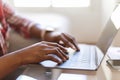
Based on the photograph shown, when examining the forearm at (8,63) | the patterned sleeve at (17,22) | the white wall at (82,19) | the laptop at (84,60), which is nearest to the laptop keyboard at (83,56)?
the laptop at (84,60)

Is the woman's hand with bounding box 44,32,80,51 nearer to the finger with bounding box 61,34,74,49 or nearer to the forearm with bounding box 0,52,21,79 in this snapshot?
the finger with bounding box 61,34,74,49

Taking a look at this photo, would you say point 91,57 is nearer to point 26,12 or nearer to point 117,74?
point 117,74

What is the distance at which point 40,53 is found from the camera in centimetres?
60

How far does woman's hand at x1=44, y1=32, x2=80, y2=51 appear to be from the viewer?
2.63ft

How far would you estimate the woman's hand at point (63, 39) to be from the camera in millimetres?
803

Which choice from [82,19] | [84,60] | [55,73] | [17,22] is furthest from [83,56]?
[82,19]

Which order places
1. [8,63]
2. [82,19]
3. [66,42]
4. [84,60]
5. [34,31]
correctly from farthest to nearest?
[82,19] → [34,31] → [66,42] → [84,60] → [8,63]

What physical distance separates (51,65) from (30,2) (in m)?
1.09

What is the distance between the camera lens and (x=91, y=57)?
70 centimetres

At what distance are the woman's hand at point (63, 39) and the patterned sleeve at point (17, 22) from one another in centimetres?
12

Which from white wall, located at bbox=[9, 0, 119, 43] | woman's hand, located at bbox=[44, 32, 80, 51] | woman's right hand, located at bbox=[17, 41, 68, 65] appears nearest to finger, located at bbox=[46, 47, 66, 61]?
woman's right hand, located at bbox=[17, 41, 68, 65]

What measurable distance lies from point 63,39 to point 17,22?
29 centimetres

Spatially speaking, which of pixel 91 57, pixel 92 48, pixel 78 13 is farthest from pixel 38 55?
pixel 78 13

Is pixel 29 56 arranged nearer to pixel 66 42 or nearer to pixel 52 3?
pixel 66 42
